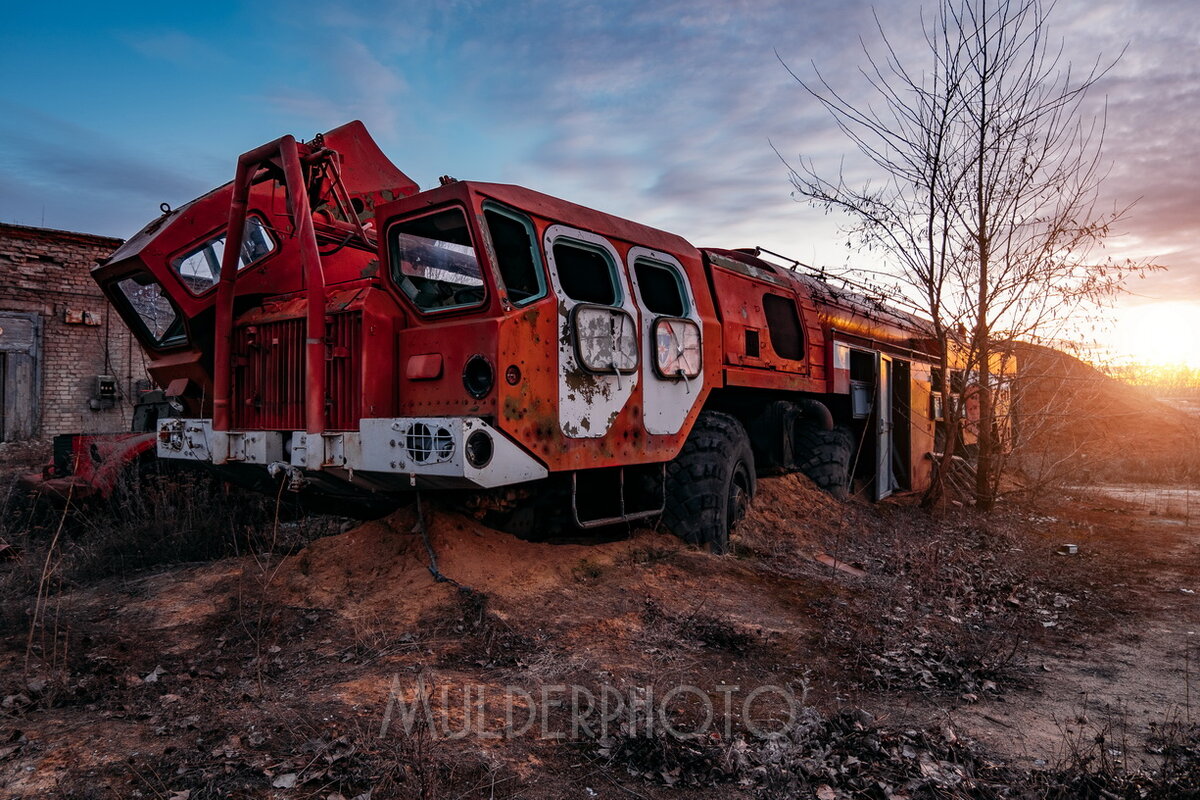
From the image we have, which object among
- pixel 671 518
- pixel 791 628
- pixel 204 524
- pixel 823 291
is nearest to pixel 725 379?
pixel 671 518

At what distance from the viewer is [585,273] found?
16.9 ft

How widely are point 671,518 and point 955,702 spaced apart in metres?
2.74

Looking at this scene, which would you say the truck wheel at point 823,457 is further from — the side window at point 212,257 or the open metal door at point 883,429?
the side window at point 212,257

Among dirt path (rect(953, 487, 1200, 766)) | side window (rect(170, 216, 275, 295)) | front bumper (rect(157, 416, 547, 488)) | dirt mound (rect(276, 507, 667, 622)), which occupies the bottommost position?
dirt path (rect(953, 487, 1200, 766))

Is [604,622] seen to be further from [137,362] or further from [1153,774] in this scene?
[137,362]

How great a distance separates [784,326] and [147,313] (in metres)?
5.85

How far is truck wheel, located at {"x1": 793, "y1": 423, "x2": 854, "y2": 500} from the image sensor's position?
28.9ft

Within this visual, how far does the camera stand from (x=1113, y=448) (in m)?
14.9

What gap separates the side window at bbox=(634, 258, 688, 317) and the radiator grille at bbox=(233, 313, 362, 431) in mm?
2127

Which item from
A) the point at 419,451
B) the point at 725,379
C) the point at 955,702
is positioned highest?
the point at 725,379

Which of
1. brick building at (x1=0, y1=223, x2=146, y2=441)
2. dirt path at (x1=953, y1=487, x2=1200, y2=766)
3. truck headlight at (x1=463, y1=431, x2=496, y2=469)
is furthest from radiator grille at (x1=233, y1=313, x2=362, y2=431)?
brick building at (x1=0, y1=223, x2=146, y2=441)

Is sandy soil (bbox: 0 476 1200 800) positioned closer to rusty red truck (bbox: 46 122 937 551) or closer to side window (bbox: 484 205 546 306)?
rusty red truck (bbox: 46 122 937 551)

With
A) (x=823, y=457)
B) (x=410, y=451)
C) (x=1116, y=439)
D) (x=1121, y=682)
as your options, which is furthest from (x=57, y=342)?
(x=1116, y=439)

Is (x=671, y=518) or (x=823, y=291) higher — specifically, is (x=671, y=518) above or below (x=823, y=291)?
below
